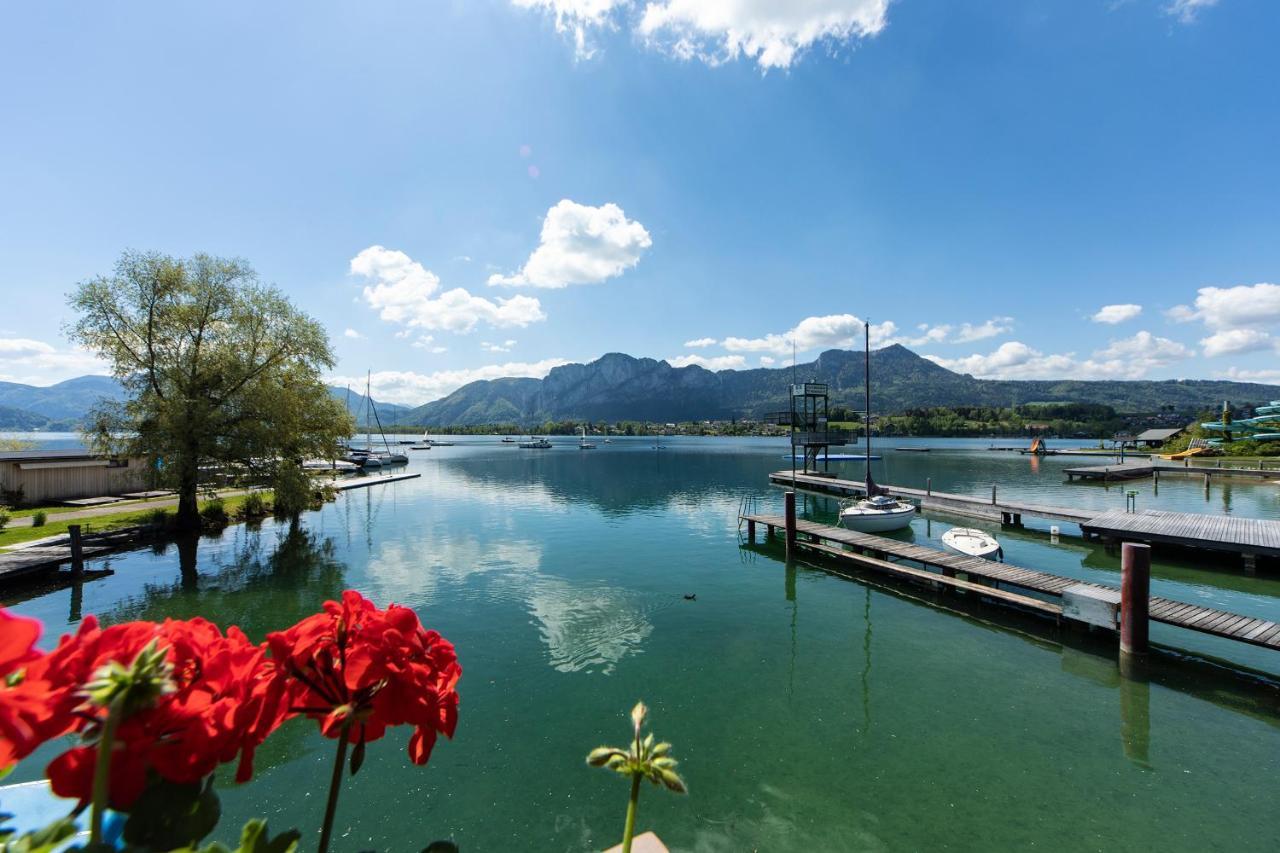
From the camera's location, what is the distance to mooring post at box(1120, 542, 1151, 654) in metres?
11.8

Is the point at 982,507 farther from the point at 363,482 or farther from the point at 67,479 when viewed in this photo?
the point at 67,479

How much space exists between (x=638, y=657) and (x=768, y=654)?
313cm

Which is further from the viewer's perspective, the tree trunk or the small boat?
the tree trunk

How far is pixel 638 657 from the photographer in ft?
41.5

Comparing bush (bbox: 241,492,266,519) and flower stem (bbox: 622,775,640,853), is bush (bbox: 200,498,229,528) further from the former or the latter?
flower stem (bbox: 622,775,640,853)

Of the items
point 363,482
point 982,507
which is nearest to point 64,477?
point 363,482

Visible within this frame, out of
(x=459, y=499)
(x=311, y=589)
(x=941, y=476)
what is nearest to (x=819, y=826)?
(x=311, y=589)

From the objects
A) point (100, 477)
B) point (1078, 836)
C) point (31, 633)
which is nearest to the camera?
point (31, 633)

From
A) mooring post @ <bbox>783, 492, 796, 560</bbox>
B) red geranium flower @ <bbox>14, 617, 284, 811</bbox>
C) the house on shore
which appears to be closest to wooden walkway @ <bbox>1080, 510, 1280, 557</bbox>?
mooring post @ <bbox>783, 492, 796, 560</bbox>

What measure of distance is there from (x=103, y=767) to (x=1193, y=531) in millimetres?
31091

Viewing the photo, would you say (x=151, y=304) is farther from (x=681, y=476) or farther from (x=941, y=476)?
(x=941, y=476)

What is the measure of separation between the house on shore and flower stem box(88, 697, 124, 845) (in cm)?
3092

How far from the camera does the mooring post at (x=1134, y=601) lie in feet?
38.6

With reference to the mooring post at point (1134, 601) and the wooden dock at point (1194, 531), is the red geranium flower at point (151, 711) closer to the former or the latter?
the mooring post at point (1134, 601)
